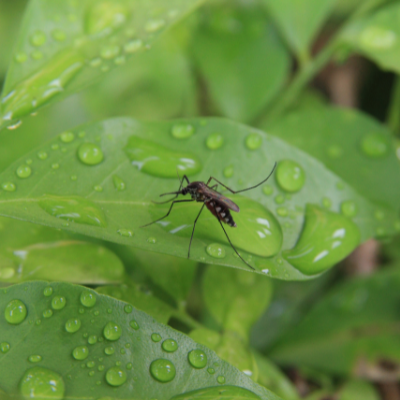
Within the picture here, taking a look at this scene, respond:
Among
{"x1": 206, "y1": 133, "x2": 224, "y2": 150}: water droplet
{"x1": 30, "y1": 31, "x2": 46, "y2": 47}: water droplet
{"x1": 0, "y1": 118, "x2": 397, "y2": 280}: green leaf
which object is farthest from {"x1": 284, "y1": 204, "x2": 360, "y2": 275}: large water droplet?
{"x1": 30, "y1": 31, "x2": 46, "y2": 47}: water droplet

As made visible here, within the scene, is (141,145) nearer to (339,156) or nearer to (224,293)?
(224,293)

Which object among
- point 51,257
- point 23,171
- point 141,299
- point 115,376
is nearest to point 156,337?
point 115,376

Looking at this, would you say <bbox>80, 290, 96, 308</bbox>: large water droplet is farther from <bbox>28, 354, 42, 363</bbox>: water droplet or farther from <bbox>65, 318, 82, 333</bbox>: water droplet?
<bbox>28, 354, 42, 363</bbox>: water droplet

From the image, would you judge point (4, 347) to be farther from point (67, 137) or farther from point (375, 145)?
point (375, 145)

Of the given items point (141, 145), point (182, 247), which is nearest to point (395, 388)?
point (182, 247)

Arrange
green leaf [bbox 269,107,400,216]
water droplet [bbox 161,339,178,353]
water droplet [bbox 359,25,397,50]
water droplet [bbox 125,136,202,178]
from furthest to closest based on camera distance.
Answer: water droplet [bbox 359,25,397,50], green leaf [bbox 269,107,400,216], water droplet [bbox 125,136,202,178], water droplet [bbox 161,339,178,353]

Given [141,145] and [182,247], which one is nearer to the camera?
[182,247]
